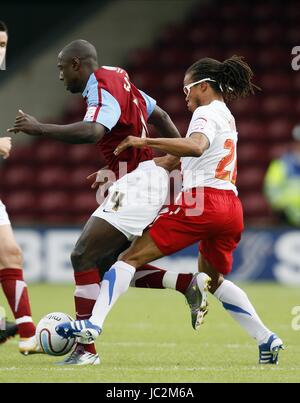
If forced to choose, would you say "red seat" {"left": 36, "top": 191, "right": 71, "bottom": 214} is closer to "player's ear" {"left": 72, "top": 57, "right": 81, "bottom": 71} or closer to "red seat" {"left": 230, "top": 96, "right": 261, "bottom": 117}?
"red seat" {"left": 230, "top": 96, "right": 261, "bottom": 117}

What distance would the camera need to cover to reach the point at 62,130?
19.5 ft

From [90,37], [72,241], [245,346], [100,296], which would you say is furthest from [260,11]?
[100,296]

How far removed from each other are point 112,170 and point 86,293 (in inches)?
35.3

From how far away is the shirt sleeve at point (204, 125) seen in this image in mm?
6102

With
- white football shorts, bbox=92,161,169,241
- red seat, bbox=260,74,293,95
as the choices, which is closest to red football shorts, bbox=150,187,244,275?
white football shorts, bbox=92,161,169,241

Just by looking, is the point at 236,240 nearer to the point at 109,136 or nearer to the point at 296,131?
the point at 109,136

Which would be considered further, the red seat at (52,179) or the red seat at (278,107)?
the red seat at (278,107)

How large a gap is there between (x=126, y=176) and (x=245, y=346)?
72.5 inches

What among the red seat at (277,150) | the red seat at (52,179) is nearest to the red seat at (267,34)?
the red seat at (277,150)

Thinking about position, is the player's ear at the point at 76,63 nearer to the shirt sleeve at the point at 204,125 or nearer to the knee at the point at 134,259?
the shirt sleeve at the point at 204,125

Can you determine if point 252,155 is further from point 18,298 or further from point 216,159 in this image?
point 18,298

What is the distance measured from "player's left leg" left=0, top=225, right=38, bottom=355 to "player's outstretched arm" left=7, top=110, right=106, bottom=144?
0.74 metres

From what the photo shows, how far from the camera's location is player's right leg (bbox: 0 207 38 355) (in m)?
6.20

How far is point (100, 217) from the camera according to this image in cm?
626
